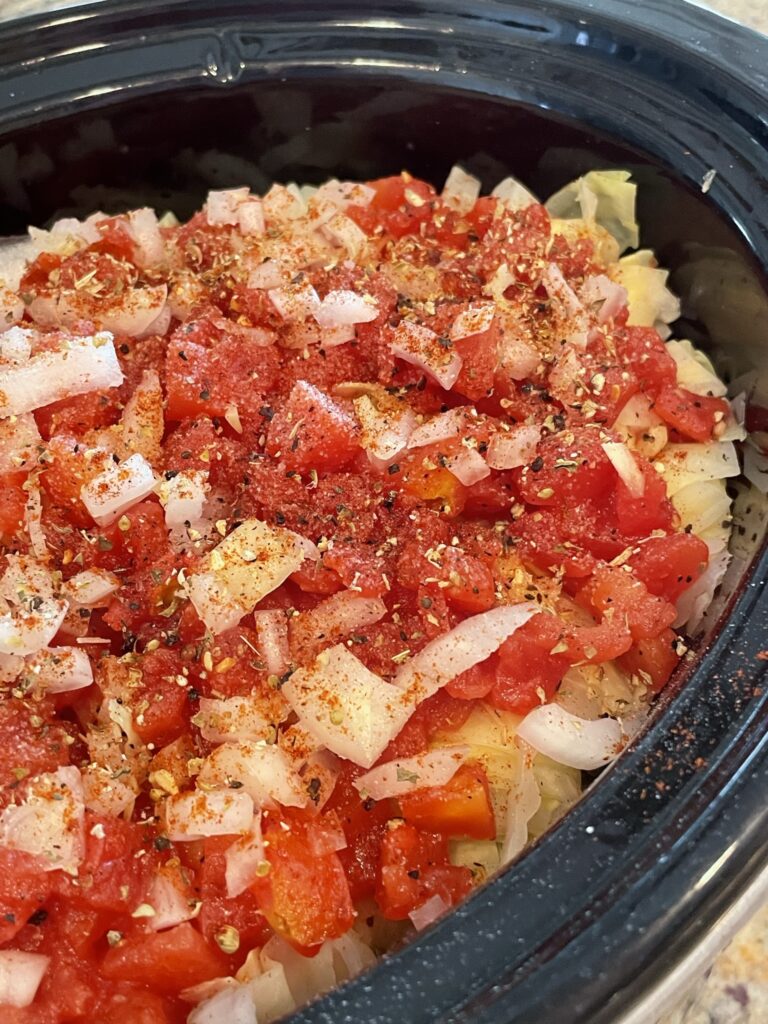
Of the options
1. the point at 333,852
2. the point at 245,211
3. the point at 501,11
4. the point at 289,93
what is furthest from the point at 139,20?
the point at 333,852

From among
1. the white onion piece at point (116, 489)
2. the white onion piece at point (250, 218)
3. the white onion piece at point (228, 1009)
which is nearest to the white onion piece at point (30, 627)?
the white onion piece at point (116, 489)

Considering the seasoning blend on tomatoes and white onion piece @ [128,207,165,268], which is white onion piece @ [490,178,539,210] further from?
white onion piece @ [128,207,165,268]

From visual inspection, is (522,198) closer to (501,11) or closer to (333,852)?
(501,11)

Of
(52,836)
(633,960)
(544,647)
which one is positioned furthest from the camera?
(544,647)

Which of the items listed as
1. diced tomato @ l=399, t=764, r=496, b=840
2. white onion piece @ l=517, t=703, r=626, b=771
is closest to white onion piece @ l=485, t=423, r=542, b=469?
white onion piece @ l=517, t=703, r=626, b=771

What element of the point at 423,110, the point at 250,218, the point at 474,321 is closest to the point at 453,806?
the point at 474,321

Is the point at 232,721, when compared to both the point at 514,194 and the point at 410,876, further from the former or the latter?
the point at 514,194

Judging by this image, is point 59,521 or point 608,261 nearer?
point 59,521
